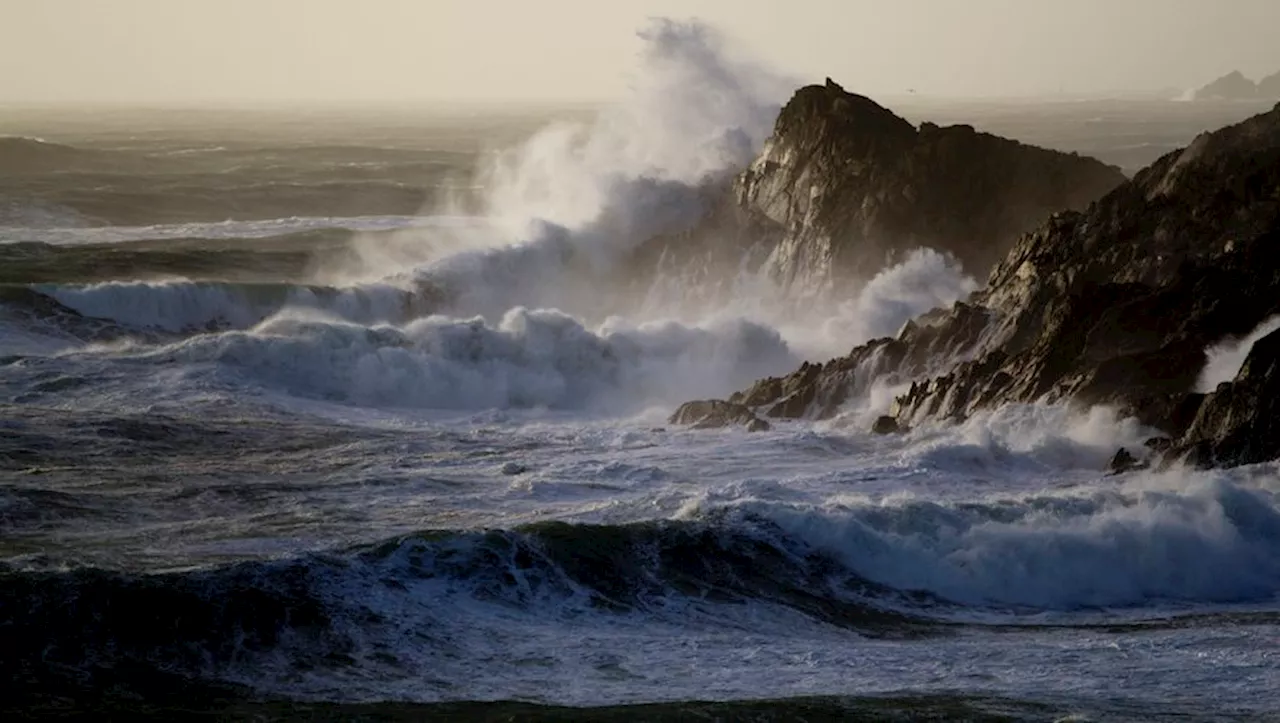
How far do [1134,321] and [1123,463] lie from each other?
10.9 ft

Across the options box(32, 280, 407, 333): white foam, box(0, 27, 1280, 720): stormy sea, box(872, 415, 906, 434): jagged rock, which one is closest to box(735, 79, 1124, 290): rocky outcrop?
box(0, 27, 1280, 720): stormy sea

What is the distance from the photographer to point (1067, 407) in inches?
996

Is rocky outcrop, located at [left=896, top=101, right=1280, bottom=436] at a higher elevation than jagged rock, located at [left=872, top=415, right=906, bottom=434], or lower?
higher

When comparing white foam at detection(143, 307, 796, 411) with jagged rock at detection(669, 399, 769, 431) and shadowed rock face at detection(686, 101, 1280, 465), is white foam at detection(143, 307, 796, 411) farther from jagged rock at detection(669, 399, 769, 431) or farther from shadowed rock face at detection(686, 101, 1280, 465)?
shadowed rock face at detection(686, 101, 1280, 465)

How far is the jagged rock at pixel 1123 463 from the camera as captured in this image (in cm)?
2322

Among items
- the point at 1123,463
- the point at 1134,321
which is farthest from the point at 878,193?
the point at 1123,463

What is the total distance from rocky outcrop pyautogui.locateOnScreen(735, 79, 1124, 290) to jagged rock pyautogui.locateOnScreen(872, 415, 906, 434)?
1042 cm

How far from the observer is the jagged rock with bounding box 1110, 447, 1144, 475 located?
2322 centimetres

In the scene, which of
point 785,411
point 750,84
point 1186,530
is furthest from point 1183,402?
point 750,84

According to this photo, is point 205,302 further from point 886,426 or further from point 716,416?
point 886,426

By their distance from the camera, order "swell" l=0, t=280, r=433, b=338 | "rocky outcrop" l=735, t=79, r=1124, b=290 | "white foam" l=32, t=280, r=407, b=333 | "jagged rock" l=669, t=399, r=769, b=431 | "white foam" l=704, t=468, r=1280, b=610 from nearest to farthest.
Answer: "white foam" l=704, t=468, r=1280, b=610, "jagged rock" l=669, t=399, r=769, b=431, "rocky outcrop" l=735, t=79, r=1124, b=290, "swell" l=0, t=280, r=433, b=338, "white foam" l=32, t=280, r=407, b=333

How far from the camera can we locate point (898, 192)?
1516 inches

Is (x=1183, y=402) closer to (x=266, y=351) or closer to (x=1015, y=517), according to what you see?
(x=1015, y=517)

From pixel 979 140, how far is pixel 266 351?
55.2ft
